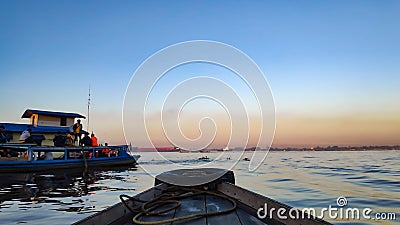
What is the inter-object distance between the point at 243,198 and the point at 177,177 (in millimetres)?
1218

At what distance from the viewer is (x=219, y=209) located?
10.3 feet

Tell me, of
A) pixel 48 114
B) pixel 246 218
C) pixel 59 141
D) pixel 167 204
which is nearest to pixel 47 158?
pixel 59 141

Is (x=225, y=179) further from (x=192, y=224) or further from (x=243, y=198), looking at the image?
(x=192, y=224)

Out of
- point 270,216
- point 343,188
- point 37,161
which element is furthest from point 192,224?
point 37,161

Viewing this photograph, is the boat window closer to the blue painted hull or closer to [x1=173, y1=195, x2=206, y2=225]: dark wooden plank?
the blue painted hull

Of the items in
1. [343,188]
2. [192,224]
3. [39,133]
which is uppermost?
[39,133]

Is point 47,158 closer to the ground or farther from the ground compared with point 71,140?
closer to the ground

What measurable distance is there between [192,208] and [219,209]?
276mm

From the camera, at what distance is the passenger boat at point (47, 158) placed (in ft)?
52.1

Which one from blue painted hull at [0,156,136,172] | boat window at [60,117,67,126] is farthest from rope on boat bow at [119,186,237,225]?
boat window at [60,117,67,126]

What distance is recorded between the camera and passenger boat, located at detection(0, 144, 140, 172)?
52.1 ft

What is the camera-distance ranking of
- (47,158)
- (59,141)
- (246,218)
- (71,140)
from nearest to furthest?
(246,218) < (47,158) < (59,141) < (71,140)

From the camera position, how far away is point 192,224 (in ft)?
8.30

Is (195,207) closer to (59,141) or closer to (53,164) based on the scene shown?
(53,164)
